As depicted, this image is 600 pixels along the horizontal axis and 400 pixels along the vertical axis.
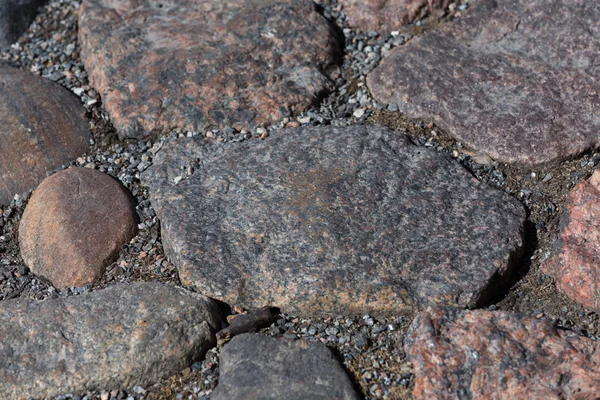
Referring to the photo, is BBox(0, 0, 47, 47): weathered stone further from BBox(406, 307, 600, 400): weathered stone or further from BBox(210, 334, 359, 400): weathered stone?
BBox(406, 307, 600, 400): weathered stone

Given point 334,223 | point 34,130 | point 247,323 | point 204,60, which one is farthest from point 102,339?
point 204,60

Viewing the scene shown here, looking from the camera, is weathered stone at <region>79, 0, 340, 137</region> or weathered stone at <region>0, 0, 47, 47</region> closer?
weathered stone at <region>79, 0, 340, 137</region>

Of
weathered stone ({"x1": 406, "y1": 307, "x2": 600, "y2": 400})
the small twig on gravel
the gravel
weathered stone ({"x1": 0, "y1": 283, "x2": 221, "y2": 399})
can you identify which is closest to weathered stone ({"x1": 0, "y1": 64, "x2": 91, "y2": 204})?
the gravel

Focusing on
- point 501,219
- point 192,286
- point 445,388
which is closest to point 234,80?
point 192,286

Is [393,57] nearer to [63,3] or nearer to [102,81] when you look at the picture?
[102,81]

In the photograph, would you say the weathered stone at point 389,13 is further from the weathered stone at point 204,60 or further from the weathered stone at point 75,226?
the weathered stone at point 75,226
